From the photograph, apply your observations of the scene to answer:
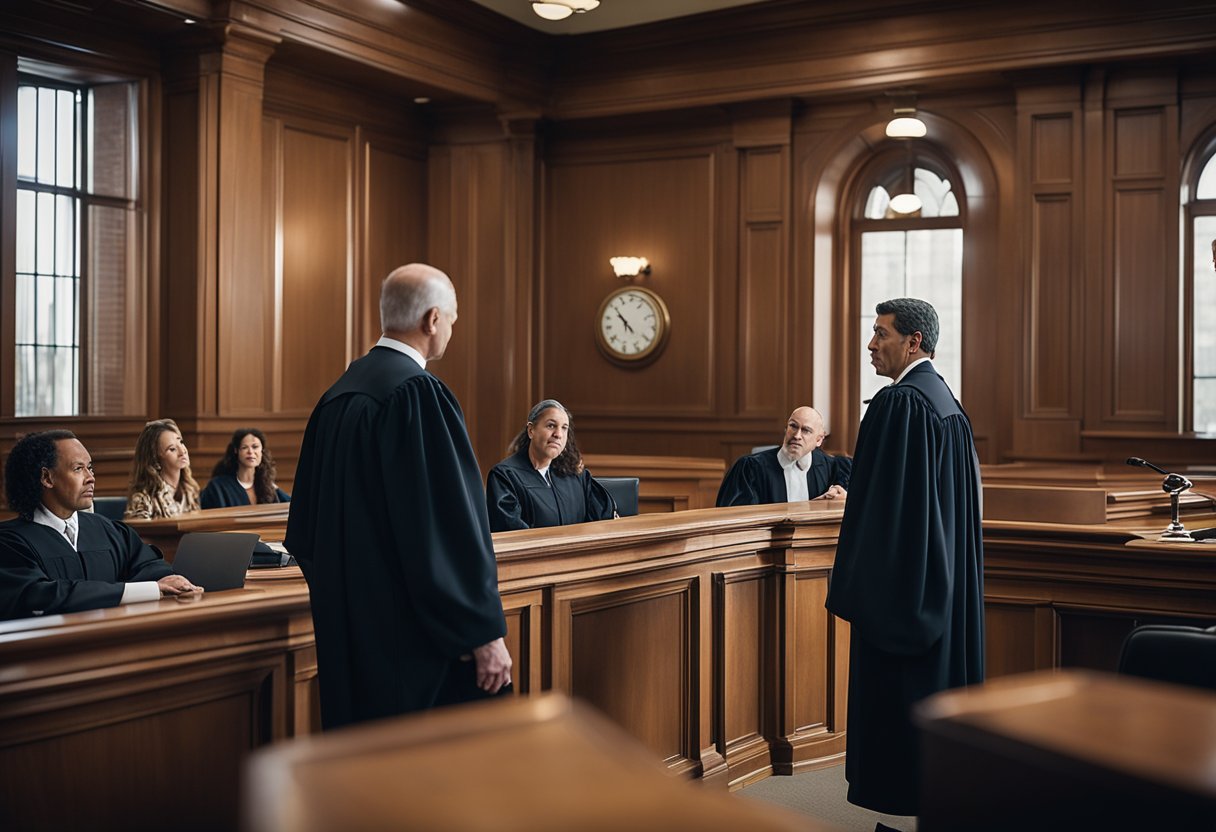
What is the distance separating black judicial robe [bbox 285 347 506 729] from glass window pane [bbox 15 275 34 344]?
5.98 metres

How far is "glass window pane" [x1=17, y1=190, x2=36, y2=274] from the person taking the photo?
7.78 meters

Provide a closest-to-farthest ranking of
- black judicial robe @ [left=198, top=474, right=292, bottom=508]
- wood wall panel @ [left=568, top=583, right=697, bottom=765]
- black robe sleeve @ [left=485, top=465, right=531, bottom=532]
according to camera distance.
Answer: wood wall panel @ [left=568, top=583, right=697, bottom=765] < black robe sleeve @ [left=485, top=465, right=531, bottom=532] < black judicial robe @ [left=198, top=474, right=292, bottom=508]

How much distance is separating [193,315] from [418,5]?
2965mm

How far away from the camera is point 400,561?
270 centimetres

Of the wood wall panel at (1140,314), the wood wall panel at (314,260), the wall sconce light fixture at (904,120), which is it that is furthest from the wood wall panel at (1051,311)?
the wood wall panel at (314,260)

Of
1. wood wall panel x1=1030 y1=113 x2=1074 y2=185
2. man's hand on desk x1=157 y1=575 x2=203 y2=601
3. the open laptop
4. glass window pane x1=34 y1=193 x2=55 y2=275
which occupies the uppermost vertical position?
wood wall panel x1=1030 y1=113 x2=1074 y2=185

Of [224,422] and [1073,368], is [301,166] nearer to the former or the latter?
[224,422]

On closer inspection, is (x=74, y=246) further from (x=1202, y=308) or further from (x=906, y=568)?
(x=1202, y=308)

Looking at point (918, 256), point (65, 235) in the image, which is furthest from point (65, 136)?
point (918, 256)

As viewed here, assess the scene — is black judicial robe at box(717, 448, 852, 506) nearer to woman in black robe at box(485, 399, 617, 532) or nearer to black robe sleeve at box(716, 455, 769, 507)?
black robe sleeve at box(716, 455, 769, 507)

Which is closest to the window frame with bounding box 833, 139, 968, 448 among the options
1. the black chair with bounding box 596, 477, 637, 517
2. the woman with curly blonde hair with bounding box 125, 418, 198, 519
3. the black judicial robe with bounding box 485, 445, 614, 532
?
the black chair with bounding box 596, 477, 637, 517

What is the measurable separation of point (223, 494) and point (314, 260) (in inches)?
119

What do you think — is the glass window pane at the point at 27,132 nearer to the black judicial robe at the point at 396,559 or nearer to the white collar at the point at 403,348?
the white collar at the point at 403,348

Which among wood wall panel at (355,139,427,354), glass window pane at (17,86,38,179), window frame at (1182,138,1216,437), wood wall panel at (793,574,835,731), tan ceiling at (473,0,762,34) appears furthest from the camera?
wood wall panel at (355,139,427,354)
